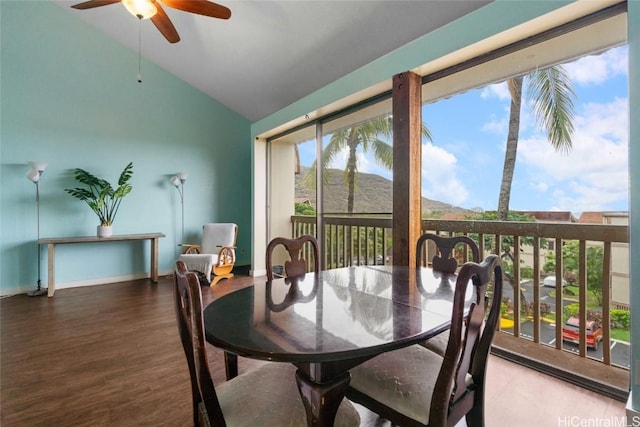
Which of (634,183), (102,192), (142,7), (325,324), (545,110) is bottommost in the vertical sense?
(325,324)

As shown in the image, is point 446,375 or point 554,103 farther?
point 554,103

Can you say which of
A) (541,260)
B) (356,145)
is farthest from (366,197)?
(541,260)

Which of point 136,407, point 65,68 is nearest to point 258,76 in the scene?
point 65,68

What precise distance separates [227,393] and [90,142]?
191 inches

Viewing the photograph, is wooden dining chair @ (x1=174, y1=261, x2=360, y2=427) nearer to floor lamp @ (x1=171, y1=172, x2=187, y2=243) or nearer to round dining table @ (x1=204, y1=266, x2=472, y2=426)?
round dining table @ (x1=204, y1=266, x2=472, y2=426)

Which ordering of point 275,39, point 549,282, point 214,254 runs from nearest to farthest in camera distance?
1. point 549,282
2. point 275,39
3. point 214,254

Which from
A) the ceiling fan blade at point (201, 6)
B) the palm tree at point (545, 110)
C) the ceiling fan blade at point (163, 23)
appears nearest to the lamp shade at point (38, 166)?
the ceiling fan blade at point (163, 23)

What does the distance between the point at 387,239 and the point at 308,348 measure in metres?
2.72

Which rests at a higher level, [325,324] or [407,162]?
[407,162]

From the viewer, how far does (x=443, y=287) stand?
164 cm

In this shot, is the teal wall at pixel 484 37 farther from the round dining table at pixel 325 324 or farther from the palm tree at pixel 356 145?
the round dining table at pixel 325 324

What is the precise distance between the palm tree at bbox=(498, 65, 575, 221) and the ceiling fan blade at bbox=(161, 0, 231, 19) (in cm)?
245

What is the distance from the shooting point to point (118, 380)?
77.2 inches

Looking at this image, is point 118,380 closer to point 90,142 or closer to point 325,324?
point 325,324
